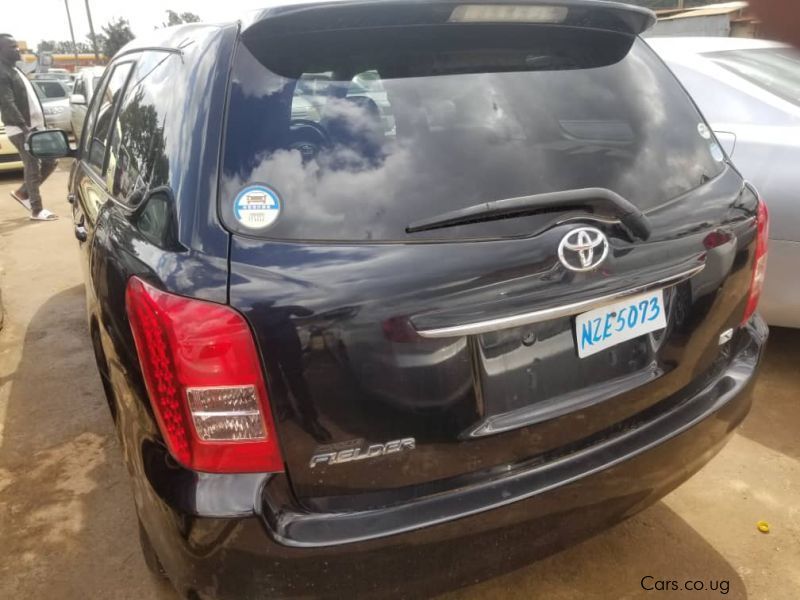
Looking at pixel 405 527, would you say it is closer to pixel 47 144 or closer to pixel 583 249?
pixel 583 249

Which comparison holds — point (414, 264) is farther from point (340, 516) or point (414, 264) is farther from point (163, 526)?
point (163, 526)

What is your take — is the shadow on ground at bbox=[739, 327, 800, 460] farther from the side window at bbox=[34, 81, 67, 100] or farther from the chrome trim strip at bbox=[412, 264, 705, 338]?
the side window at bbox=[34, 81, 67, 100]

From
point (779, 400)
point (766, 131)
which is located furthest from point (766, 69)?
point (779, 400)

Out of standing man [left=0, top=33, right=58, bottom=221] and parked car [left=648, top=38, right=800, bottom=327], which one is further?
standing man [left=0, top=33, right=58, bottom=221]

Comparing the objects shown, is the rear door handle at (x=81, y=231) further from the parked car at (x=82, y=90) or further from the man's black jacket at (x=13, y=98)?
the parked car at (x=82, y=90)

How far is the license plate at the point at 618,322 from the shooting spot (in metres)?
1.63

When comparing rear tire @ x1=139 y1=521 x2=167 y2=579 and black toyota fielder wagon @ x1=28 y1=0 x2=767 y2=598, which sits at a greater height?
black toyota fielder wagon @ x1=28 y1=0 x2=767 y2=598

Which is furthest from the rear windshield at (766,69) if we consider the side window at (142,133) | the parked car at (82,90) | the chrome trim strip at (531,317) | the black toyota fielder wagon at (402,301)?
the parked car at (82,90)

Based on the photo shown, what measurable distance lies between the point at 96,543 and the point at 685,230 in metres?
2.31

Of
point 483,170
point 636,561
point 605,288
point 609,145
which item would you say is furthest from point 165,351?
point 636,561

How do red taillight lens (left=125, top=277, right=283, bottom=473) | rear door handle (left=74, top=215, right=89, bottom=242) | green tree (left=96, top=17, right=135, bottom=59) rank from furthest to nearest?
green tree (left=96, top=17, right=135, bottom=59) → rear door handle (left=74, top=215, right=89, bottom=242) → red taillight lens (left=125, top=277, right=283, bottom=473)

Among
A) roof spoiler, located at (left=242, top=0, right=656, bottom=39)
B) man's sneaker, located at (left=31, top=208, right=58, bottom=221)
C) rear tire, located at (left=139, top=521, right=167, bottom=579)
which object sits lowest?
man's sneaker, located at (left=31, top=208, right=58, bottom=221)

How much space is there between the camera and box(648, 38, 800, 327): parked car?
10.3ft

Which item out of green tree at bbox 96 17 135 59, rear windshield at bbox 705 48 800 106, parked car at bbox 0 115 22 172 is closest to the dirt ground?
rear windshield at bbox 705 48 800 106
